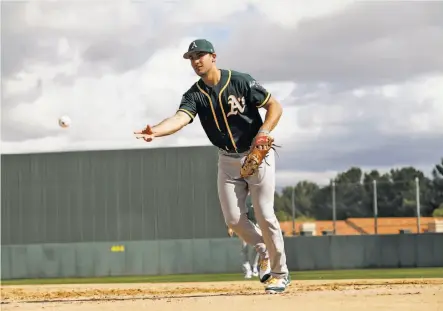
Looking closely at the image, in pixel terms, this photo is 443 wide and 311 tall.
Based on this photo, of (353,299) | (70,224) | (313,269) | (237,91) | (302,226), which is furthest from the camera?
(302,226)

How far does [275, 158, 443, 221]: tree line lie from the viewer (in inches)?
1156

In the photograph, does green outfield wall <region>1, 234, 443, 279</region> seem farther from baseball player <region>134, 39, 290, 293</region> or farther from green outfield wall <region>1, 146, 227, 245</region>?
baseball player <region>134, 39, 290, 293</region>

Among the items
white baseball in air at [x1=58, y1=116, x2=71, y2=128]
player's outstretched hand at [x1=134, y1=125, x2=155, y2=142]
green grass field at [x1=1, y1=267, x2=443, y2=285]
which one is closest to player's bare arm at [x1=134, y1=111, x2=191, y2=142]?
player's outstretched hand at [x1=134, y1=125, x2=155, y2=142]

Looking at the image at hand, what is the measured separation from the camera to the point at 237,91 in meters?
8.92

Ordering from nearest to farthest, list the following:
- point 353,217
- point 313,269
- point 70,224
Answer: point 313,269, point 70,224, point 353,217

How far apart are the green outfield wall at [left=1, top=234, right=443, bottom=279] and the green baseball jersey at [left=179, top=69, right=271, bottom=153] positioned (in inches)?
770

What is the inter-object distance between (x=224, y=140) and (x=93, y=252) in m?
21.0

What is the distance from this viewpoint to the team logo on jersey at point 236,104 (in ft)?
29.1

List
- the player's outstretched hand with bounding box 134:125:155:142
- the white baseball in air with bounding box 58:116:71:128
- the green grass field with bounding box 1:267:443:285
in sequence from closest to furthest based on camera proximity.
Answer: the player's outstretched hand with bounding box 134:125:155:142
the green grass field with bounding box 1:267:443:285
the white baseball in air with bounding box 58:116:71:128

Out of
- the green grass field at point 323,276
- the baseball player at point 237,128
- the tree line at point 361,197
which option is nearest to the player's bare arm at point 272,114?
the baseball player at point 237,128

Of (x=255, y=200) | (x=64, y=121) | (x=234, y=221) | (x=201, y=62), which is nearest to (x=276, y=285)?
(x=234, y=221)

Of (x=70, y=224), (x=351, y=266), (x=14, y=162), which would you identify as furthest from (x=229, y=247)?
(x=14, y=162)

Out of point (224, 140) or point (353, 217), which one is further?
point (353, 217)

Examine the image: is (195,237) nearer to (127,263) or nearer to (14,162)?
(127,263)
